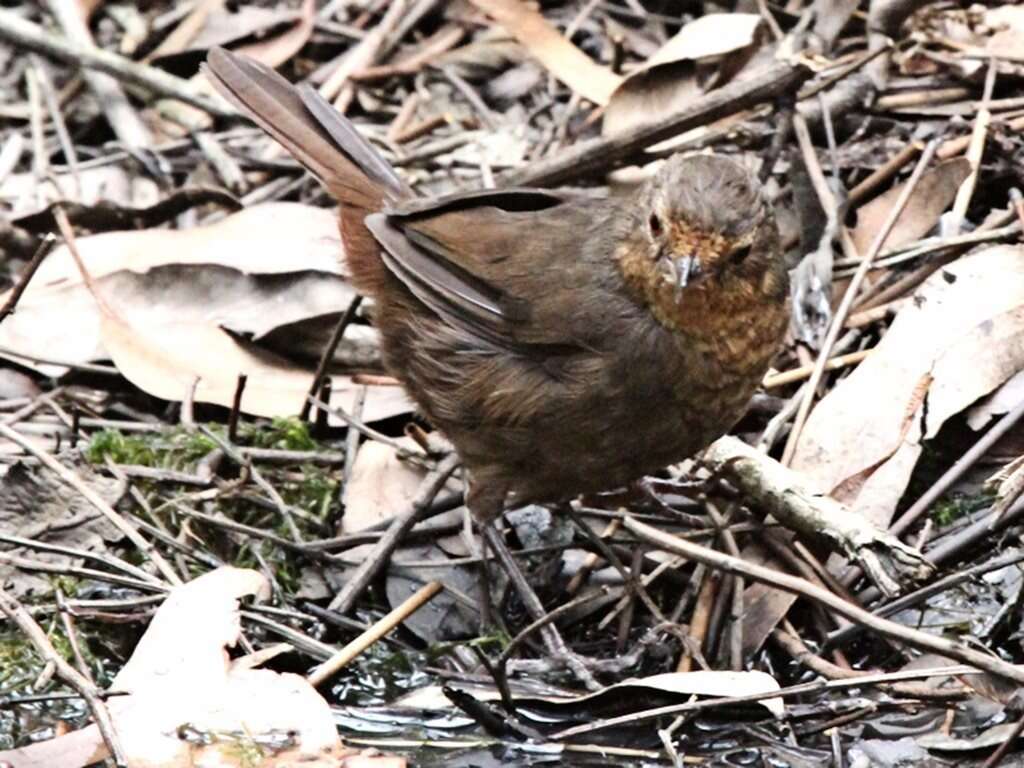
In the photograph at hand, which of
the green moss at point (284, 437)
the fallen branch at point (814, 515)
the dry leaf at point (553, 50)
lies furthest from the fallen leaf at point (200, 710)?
the dry leaf at point (553, 50)

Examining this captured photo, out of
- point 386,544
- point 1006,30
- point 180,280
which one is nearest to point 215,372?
point 180,280

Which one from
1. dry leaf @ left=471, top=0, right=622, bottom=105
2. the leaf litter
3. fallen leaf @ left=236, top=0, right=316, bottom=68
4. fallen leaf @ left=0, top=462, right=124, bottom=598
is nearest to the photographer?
the leaf litter

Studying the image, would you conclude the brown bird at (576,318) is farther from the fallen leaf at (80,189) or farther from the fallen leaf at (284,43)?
the fallen leaf at (284,43)

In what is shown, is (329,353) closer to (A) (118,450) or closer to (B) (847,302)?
(A) (118,450)

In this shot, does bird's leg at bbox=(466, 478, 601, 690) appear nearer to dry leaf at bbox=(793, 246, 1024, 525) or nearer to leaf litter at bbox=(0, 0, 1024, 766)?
leaf litter at bbox=(0, 0, 1024, 766)

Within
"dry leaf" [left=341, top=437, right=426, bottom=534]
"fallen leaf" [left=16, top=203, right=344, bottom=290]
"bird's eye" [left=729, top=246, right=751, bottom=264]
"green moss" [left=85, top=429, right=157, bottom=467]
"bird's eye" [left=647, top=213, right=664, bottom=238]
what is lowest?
"dry leaf" [left=341, top=437, right=426, bottom=534]

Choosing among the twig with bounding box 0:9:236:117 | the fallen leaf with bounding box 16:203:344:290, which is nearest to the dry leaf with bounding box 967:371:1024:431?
the fallen leaf with bounding box 16:203:344:290
